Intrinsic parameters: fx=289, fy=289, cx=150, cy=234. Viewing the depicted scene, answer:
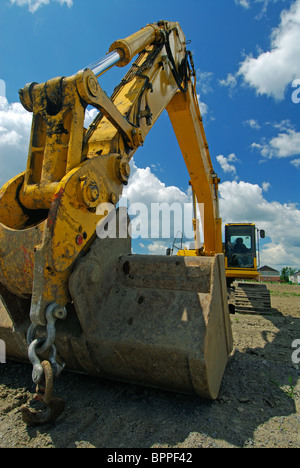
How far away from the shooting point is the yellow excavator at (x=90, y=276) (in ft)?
6.10

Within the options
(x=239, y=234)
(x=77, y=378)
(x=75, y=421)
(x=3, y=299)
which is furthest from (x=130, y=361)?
(x=239, y=234)

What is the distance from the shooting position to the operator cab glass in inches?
336

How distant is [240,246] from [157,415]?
734cm

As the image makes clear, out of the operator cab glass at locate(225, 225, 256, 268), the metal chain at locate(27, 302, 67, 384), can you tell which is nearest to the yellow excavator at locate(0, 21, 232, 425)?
the metal chain at locate(27, 302, 67, 384)

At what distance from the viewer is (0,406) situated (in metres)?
2.23

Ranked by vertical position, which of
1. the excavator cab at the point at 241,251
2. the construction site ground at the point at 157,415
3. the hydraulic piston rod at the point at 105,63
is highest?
the hydraulic piston rod at the point at 105,63

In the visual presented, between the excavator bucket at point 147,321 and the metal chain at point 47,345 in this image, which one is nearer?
the metal chain at point 47,345

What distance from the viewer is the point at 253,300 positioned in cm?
749

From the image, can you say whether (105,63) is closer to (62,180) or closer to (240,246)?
(62,180)

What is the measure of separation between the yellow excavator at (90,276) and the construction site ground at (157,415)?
136 mm

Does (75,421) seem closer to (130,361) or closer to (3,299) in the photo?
(130,361)

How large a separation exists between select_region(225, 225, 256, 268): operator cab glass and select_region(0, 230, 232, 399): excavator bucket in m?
6.20

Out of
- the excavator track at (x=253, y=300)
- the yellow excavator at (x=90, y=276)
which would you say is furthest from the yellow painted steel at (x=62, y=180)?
the excavator track at (x=253, y=300)

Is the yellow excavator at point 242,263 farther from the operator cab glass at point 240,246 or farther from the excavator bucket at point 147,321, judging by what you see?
the excavator bucket at point 147,321
